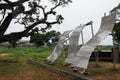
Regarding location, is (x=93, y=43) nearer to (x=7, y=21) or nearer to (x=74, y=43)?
(x=74, y=43)

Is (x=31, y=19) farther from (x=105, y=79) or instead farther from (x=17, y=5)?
(x=105, y=79)

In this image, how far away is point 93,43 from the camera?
52.0 feet

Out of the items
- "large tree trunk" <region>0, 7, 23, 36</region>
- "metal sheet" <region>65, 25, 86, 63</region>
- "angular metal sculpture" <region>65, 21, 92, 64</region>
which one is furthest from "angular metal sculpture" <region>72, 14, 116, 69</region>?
"large tree trunk" <region>0, 7, 23, 36</region>

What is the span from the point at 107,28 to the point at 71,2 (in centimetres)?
1337

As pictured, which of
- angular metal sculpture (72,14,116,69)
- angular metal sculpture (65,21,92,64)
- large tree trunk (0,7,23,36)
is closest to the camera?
angular metal sculpture (72,14,116,69)

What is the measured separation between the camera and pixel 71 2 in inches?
1150

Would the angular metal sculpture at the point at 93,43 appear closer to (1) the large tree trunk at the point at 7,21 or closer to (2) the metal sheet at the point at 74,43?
(2) the metal sheet at the point at 74,43

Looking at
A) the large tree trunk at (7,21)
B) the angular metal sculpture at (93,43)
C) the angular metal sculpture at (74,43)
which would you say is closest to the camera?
the angular metal sculpture at (93,43)

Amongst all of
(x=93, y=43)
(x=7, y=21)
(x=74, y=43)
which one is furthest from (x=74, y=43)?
(x=7, y=21)

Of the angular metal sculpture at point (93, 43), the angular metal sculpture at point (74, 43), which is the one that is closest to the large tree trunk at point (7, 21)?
the angular metal sculpture at point (74, 43)

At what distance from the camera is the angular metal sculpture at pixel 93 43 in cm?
1520

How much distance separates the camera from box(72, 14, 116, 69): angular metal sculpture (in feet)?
49.9

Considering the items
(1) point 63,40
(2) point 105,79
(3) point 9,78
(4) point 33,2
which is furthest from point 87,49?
(4) point 33,2

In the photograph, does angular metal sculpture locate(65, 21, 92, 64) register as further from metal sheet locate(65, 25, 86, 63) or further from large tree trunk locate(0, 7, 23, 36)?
large tree trunk locate(0, 7, 23, 36)
